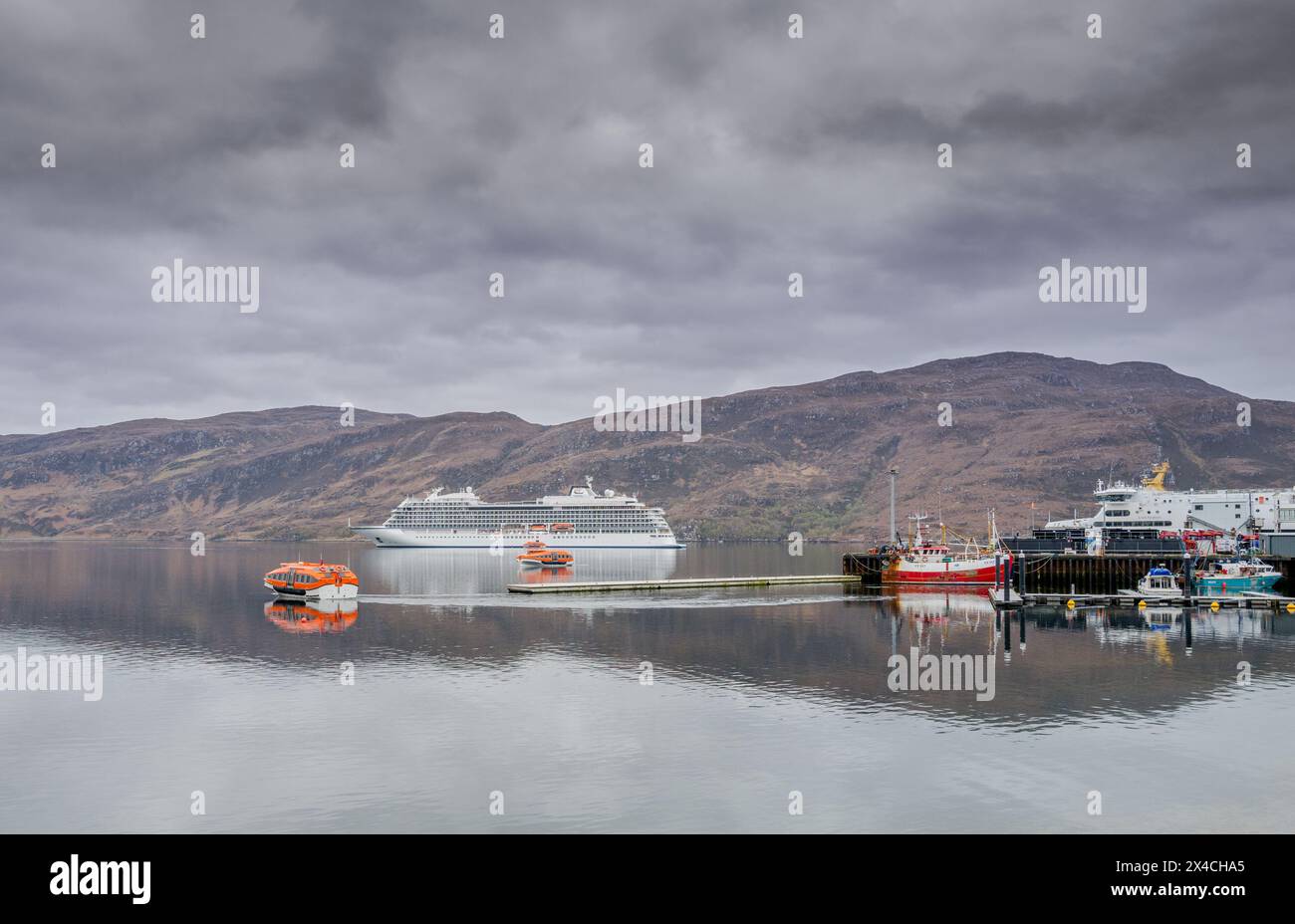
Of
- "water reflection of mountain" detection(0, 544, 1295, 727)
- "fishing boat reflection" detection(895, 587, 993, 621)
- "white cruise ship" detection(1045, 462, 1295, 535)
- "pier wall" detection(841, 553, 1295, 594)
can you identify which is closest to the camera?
"water reflection of mountain" detection(0, 544, 1295, 727)

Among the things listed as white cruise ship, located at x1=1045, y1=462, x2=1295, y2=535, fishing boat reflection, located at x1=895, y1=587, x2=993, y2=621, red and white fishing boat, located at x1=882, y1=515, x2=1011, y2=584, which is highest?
white cruise ship, located at x1=1045, y1=462, x2=1295, y2=535

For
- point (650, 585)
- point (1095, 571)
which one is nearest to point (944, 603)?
point (1095, 571)

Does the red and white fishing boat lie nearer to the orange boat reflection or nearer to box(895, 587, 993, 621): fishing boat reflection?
box(895, 587, 993, 621): fishing boat reflection

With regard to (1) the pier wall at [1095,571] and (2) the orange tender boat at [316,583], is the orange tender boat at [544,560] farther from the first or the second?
(1) the pier wall at [1095,571]

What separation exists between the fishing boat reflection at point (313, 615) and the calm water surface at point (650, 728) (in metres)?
1.30

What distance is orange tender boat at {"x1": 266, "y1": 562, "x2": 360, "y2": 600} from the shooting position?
9744 centimetres

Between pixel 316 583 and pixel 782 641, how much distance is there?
52.0 metres

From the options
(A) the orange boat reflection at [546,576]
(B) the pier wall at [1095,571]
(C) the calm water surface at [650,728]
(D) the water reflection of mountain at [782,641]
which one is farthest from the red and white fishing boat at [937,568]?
(A) the orange boat reflection at [546,576]

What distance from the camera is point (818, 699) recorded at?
4772 centimetres

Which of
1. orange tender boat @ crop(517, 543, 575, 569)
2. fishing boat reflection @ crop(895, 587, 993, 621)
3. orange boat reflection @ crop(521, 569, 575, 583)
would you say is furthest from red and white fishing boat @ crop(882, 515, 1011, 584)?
orange tender boat @ crop(517, 543, 575, 569)

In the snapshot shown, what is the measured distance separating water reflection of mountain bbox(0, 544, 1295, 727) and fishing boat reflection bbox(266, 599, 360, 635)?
1.60 meters

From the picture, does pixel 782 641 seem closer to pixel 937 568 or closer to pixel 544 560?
pixel 937 568
